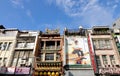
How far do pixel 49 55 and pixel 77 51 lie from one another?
16.9 ft

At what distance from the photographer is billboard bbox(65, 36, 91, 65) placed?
2788cm

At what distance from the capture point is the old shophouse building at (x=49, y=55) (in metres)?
27.3

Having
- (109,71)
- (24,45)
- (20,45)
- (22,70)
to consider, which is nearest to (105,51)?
(109,71)

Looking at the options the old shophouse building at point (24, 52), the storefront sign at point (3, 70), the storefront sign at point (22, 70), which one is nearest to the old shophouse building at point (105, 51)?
the storefront sign at point (22, 70)

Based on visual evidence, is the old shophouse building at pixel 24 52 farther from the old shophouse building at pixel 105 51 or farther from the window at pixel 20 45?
the old shophouse building at pixel 105 51

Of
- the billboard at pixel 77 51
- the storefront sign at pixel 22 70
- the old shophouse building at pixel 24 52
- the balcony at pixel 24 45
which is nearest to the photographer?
the storefront sign at pixel 22 70

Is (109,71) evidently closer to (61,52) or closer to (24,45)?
(61,52)

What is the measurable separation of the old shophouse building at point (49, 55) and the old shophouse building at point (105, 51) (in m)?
6.29

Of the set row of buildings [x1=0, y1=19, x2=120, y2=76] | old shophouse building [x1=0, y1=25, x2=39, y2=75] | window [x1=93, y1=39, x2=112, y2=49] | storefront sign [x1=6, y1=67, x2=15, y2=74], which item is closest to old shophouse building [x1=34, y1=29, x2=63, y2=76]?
row of buildings [x1=0, y1=19, x2=120, y2=76]

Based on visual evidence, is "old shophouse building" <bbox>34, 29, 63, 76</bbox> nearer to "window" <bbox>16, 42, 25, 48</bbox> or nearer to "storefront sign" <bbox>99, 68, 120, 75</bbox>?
"window" <bbox>16, 42, 25, 48</bbox>

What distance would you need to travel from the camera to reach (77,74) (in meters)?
26.3

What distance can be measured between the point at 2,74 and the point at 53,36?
11.8 metres

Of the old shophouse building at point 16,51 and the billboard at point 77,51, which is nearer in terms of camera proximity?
the old shophouse building at point 16,51

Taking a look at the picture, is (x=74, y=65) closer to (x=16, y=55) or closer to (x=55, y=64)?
(x=55, y=64)
